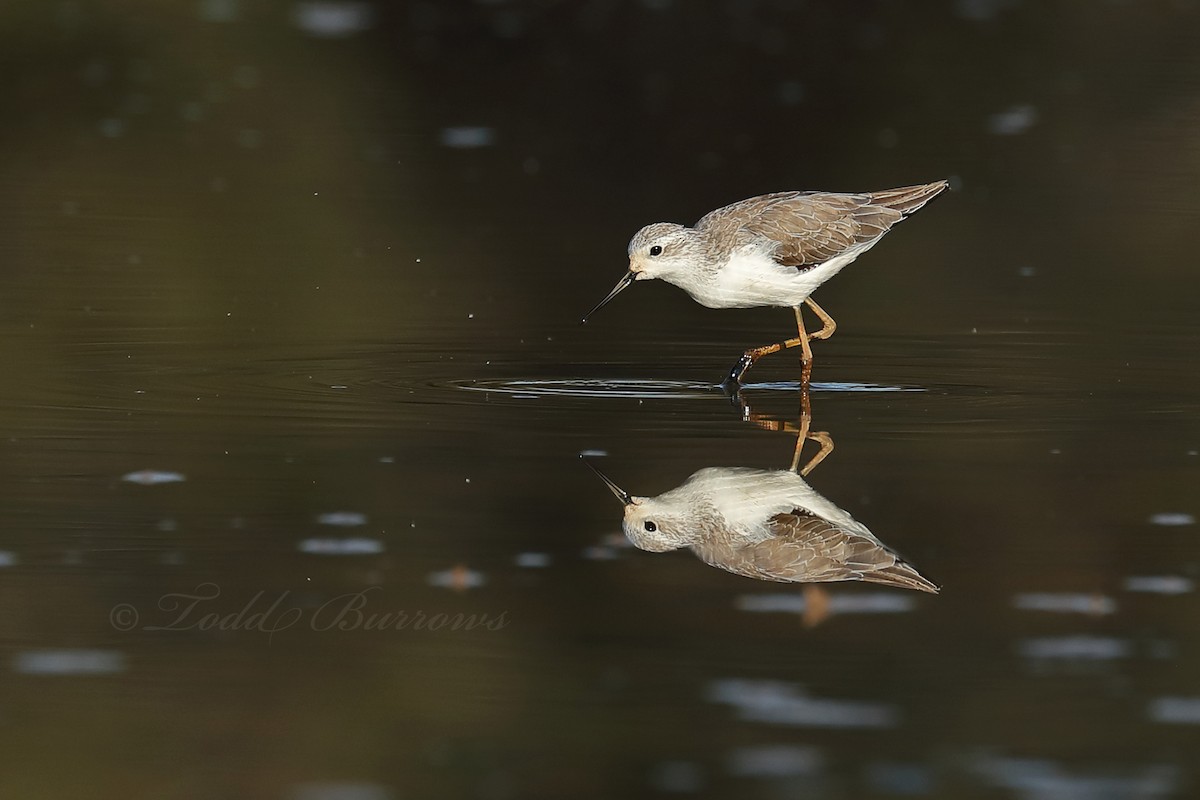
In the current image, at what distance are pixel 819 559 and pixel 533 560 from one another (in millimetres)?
1125

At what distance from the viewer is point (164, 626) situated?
25.7 feet

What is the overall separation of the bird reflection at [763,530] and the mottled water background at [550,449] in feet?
0.45

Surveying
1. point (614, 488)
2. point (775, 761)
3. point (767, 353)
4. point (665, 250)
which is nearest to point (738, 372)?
point (767, 353)

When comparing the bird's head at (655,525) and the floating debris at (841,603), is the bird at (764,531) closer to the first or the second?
the bird's head at (655,525)

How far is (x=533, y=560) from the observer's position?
28.3ft

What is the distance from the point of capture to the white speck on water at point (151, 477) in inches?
386

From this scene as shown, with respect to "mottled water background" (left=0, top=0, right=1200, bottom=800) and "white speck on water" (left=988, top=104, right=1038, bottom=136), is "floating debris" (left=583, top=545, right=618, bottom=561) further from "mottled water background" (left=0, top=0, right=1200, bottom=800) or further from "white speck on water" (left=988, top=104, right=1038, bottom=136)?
"white speck on water" (left=988, top=104, right=1038, bottom=136)

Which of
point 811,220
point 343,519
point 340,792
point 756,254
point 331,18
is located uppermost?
point 331,18

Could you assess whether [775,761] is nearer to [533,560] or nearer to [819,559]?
[819,559]

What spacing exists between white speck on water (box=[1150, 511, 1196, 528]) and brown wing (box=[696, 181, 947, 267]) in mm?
3868

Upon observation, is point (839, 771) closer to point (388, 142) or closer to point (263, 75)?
point (388, 142)

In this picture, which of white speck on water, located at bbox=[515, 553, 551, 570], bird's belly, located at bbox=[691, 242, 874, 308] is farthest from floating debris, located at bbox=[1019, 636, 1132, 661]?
bird's belly, located at bbox=[691, 242, 874, 308]

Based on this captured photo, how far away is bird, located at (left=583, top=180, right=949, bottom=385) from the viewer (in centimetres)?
1264

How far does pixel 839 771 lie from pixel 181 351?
742 cm
